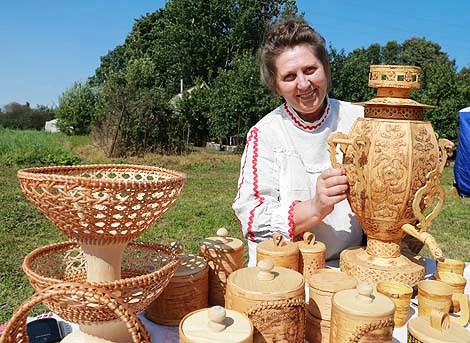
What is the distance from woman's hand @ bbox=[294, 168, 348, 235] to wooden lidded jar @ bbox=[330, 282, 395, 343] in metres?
0.39

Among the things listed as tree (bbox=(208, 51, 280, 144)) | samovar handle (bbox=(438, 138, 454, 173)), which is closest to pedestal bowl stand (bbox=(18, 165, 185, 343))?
samovar handle (bbox=(438, 138, 454, 173))

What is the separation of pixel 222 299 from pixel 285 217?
1.31ft

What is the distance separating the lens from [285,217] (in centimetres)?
143

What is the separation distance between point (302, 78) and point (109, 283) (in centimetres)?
101

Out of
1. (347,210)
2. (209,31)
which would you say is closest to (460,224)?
(347,210)

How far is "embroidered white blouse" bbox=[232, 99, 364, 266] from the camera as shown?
150 cm

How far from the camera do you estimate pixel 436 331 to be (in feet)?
2.68

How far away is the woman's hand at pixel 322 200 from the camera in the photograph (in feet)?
3.87

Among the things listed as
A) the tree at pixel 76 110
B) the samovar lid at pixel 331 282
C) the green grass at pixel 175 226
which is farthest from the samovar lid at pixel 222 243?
the tree at pixel 76 110

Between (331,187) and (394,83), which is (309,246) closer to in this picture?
(331,187)

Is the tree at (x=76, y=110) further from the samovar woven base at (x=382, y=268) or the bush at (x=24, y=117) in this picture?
the samovar woven base at (x=382, y=268)

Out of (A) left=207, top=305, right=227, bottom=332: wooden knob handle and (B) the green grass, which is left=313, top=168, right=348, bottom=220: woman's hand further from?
(B) the green grass

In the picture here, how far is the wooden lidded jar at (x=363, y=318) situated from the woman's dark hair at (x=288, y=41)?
0.97 m

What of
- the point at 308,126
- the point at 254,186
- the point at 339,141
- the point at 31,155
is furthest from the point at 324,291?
the point at 31,155
